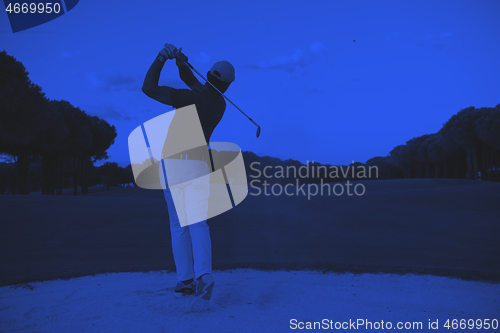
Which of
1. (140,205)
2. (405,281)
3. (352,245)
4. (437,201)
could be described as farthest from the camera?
(437,201)

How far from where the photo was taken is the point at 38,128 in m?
24.2

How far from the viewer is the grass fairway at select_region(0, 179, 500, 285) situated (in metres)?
5.14

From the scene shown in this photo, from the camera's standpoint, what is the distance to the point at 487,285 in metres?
4.16

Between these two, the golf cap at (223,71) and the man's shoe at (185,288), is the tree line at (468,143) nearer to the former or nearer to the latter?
the golf cap at (223,71)

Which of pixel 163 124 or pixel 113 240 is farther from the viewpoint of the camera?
pixel 113 240

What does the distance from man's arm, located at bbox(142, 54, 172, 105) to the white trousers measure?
2.07 ft

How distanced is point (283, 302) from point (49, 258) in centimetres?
465

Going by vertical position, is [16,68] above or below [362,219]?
above

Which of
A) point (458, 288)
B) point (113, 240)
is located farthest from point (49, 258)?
point (458, 288)

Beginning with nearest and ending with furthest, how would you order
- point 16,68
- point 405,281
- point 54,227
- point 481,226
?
point 405,281, point 54,227, point 481,226, point 16,68

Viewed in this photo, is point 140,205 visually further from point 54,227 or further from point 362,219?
point 362,219

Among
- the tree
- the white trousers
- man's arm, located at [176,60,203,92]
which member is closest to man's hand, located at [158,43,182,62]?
man's arm, located at [176,60,203,92]

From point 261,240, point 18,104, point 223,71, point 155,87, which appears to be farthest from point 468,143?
point 155,87

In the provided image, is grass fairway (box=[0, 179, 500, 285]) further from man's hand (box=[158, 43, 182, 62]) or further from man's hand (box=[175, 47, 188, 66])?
man's hand (box=[158, 43, 182, 62])
